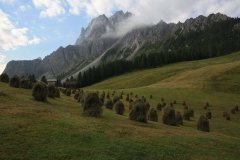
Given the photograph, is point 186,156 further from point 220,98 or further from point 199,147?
point 220,98

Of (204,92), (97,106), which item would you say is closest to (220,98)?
(204,92)

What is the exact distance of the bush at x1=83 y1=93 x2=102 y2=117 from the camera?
106 ft

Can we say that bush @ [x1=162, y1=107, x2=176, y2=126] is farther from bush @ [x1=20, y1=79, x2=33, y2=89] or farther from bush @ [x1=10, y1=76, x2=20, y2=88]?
bush @ [x1=10, y1=76, x2=20, y2=88]

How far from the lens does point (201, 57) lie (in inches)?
7633

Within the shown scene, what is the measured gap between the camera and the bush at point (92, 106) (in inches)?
1268

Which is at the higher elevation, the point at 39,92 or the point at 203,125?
the point at 39,92

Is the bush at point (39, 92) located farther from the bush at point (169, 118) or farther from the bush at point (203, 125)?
the bush at point (203, 125)

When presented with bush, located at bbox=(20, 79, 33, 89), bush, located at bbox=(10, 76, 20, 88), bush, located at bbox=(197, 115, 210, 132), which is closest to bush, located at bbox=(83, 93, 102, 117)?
bush, located at bbox=(197, 115, 210, 132)

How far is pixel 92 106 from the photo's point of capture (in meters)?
32.5

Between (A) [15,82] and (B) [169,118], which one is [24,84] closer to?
(A) [15,82]

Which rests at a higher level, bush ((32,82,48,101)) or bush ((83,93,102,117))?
bush ((32,82,48,101))

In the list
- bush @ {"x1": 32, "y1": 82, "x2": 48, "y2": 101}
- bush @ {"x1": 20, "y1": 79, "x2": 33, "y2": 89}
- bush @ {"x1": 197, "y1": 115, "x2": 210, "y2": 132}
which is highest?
bush @ {"x1": 20, "y1": 79, "x2": 33, "y2": 89}

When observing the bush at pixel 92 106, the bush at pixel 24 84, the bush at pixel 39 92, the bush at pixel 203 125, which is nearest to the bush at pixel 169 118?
the bush at pixel 203 125

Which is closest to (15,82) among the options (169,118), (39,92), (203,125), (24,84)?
(24,84)
